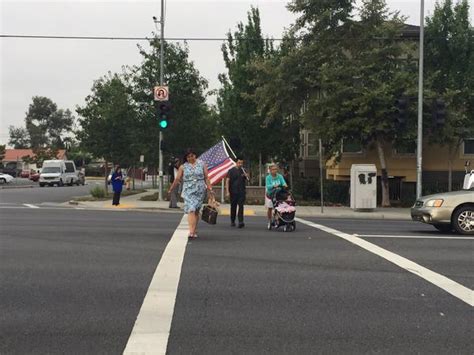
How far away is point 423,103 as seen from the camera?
21.5m

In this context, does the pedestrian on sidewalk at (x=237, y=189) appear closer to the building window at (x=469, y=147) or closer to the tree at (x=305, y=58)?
the tree at (x=305, y=58)

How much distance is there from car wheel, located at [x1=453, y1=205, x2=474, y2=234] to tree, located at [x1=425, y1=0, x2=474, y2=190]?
9.27 metres

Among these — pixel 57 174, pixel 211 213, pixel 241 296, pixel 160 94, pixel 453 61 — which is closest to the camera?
Answer: pixel 241 296

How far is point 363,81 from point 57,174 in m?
31.6

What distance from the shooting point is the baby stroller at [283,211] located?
1314cm

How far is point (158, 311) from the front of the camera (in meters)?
5.94

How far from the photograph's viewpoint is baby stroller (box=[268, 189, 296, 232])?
13.1m

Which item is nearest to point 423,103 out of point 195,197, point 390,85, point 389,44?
point 390,85

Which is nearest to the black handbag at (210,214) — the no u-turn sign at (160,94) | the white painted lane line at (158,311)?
the white painted lane line at (158,311)

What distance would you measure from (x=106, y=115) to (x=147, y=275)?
75.3 feet

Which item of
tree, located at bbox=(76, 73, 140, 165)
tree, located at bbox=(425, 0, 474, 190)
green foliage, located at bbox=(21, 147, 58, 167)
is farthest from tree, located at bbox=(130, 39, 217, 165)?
green foliage, located at bbox=(21, 147, 58, 167)

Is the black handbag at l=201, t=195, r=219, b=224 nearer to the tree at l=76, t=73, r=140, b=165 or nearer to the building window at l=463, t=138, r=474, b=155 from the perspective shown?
the tree at l=76, t=73, r=140, b=165

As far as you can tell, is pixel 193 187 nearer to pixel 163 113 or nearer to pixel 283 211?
pixel 283 211

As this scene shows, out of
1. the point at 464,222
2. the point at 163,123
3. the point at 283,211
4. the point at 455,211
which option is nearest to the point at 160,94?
the point at 163,123
